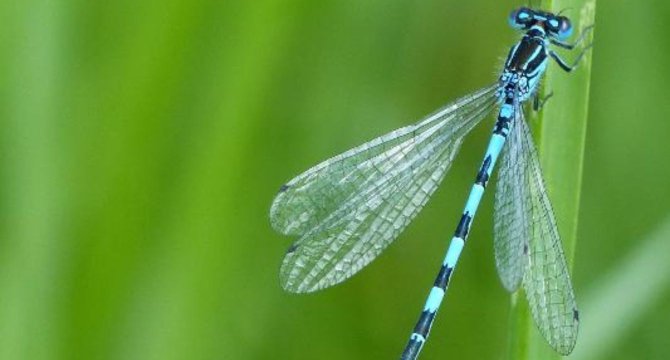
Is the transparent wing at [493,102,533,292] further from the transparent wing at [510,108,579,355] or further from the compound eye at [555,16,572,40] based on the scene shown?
the compound eye at [555,16,572,40]

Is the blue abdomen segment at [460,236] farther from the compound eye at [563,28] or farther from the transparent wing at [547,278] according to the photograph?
the compound eye at [563,28]

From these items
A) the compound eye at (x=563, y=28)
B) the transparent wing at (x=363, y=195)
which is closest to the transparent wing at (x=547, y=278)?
the compound eye at (x=563, y=28)

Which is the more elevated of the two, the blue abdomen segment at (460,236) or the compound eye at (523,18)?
the compound eye at (523,18)

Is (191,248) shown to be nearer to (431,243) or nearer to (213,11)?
(213,11)

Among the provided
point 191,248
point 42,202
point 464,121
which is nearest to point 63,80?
point 42,202

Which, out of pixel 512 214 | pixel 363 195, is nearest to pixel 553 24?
pixel 512 214

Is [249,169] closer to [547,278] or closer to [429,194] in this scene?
[429,194]
